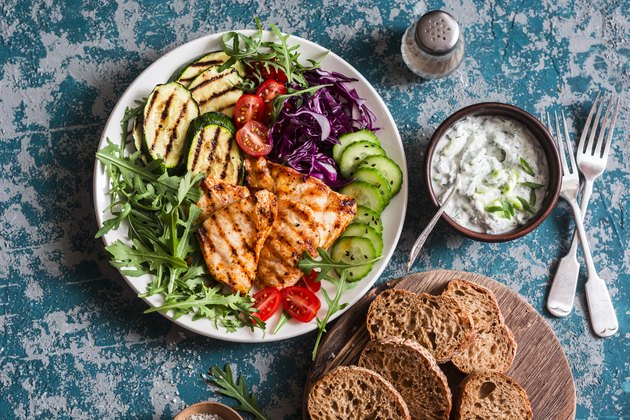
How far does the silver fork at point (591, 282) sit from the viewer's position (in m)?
4.45

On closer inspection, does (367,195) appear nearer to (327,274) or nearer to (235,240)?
(327,274)

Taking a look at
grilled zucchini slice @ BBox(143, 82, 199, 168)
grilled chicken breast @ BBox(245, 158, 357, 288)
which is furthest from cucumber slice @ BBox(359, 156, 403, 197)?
grilled zucchini slice @ BBox(143, 82, 199, 168)

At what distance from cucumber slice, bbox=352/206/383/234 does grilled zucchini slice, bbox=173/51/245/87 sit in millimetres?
1240

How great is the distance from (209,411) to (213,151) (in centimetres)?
165

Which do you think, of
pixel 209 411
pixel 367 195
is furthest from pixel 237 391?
pixel 367 195

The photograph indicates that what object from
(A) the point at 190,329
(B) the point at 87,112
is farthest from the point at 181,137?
(A) the point at 190,329

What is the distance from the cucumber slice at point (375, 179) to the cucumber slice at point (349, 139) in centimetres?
18

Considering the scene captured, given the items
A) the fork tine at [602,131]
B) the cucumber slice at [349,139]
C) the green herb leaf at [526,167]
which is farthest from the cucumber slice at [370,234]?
the fork tine at [602,131]

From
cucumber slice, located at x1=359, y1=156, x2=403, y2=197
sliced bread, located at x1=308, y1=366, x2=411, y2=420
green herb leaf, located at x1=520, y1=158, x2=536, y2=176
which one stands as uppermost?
green herb leaf, located at x1=520, y1=158, x2=536, y2=176

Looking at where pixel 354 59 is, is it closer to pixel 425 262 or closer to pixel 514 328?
pixel 425 262

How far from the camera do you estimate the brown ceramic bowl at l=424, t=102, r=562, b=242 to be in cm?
414

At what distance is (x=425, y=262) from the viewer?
4.49 meters

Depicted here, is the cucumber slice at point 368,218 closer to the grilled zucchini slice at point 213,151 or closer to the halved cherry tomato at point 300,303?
the halved cherry tomato at point 300,303

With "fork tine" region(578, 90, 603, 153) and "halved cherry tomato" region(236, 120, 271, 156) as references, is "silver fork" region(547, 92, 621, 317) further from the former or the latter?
"halved cherry tomato" region(236, 120, 271, 156)
